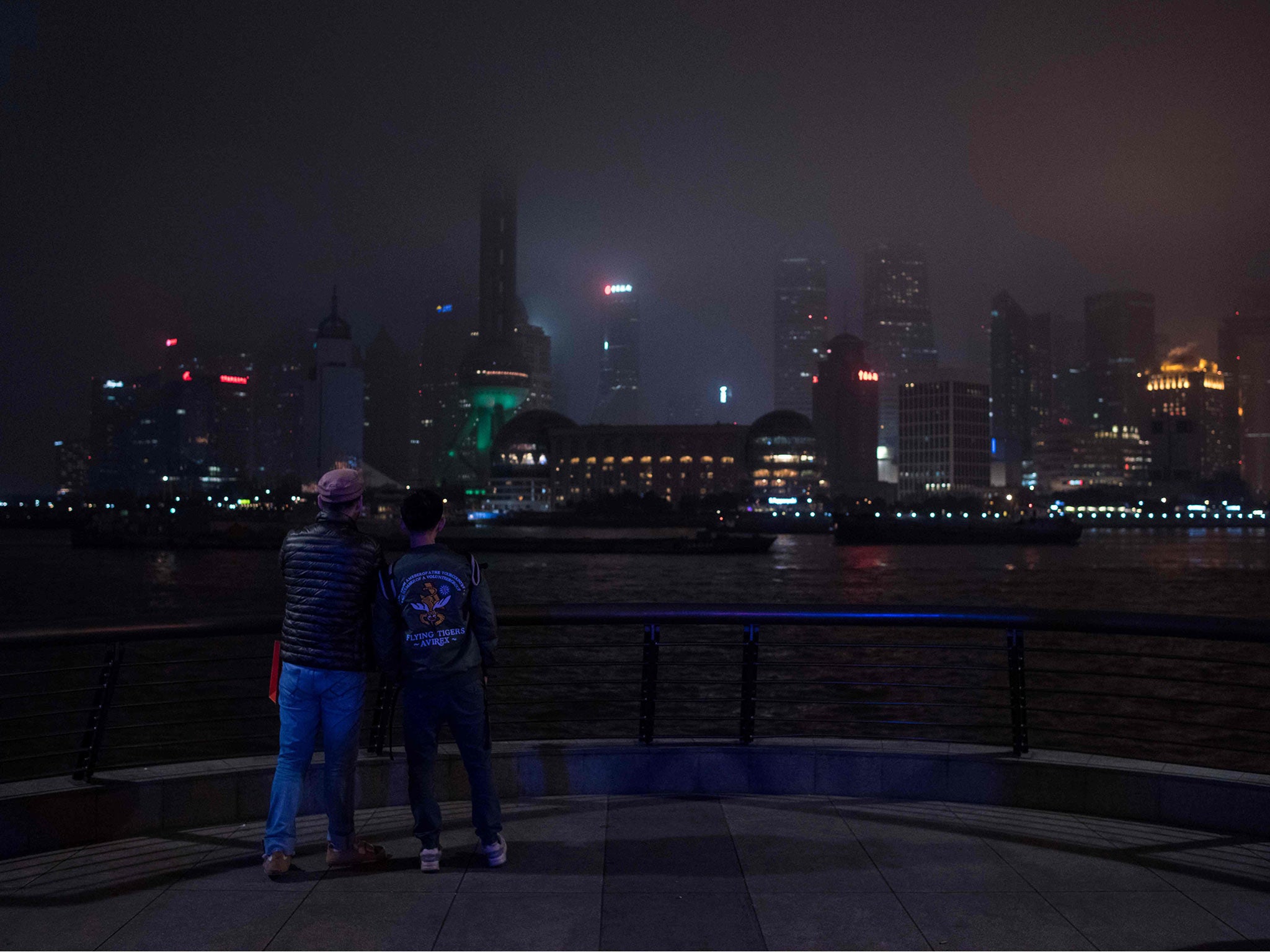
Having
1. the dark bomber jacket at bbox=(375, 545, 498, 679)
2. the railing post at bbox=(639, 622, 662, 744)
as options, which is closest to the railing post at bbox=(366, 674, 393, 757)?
the dark bomber jacket at bbox=(375, 545, 498, 679)

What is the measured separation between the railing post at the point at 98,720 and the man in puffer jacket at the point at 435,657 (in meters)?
1.96

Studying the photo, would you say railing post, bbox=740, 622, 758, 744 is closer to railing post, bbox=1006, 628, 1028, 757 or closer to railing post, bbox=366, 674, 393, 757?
railing post, bbox=1006, 628, 1028, 757

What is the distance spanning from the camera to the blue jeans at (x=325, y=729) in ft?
18.5

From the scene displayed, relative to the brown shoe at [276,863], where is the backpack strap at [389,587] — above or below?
above

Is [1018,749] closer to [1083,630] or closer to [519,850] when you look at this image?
[1083,630]

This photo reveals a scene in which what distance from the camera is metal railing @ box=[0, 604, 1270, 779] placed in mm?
6469

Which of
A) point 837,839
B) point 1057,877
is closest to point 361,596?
point 837,839

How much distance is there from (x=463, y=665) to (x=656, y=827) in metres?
1.69

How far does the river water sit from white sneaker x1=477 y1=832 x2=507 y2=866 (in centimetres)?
2771

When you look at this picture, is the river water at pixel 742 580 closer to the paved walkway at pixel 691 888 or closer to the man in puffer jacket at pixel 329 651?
the paved walkway at pixel 691 888

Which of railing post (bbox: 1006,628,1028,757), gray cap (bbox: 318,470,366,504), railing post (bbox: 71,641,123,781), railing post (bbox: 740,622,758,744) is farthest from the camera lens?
railing post (bbox: 740,622,758,744)

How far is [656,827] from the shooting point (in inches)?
247

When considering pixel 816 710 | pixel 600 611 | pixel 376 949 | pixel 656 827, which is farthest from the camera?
pixel 816 710

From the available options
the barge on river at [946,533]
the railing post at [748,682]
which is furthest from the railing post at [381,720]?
the barge on river at [946,533]
